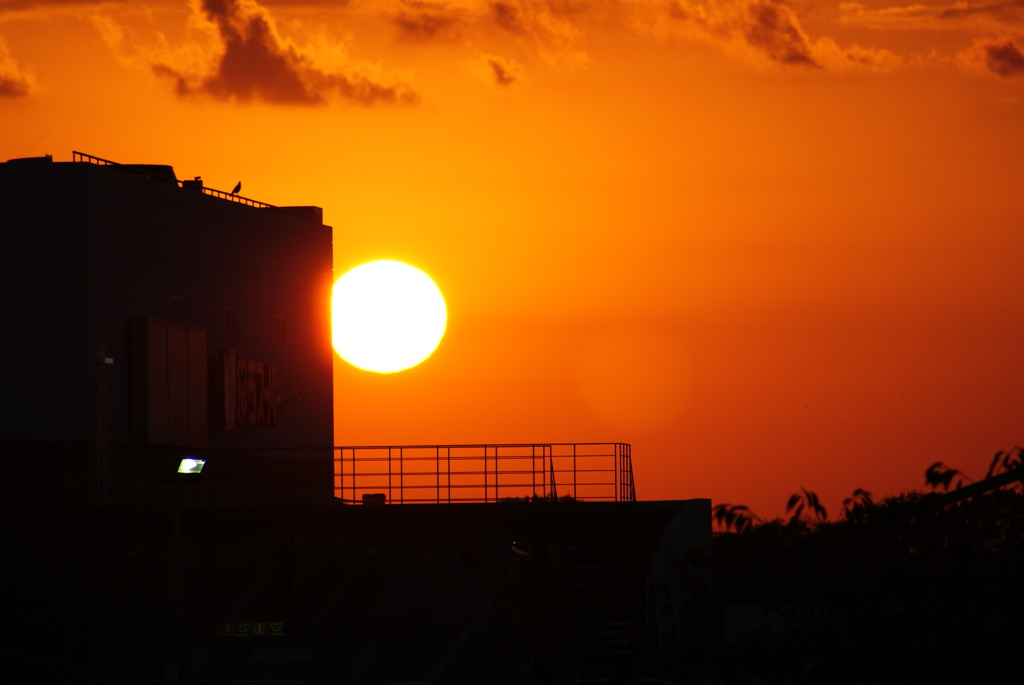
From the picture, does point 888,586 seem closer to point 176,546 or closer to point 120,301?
point 176,546

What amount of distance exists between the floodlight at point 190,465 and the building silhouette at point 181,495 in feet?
Answer: 0.74

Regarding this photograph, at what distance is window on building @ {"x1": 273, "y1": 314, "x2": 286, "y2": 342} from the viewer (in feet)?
171

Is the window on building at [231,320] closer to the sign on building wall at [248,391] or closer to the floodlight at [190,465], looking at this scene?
the sign on building wall at [248,391]

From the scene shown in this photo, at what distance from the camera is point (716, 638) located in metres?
→ 13.6

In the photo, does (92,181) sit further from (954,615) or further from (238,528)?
(954,615)

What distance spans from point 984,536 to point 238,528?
95.7ft

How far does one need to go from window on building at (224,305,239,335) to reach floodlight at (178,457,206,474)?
46.1 ft

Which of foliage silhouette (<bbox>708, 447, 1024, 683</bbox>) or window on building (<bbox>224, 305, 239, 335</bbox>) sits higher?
window on building (<bbox>224, 305, 239, 335</bbox>)

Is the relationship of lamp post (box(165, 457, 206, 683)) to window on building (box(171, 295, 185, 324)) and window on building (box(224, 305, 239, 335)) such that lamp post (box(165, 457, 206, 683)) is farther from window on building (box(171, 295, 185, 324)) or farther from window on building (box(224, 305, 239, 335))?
window on building (box(224, 305, 239, 335))

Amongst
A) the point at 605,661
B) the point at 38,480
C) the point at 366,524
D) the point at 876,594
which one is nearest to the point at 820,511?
the point at 876,594

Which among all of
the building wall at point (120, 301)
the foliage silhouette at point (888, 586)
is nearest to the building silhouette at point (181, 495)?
the building wall at point (120, 301)

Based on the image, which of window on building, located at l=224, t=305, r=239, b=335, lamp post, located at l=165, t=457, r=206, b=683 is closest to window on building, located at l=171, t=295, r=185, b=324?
window on building, located at l=224, t=305, r=239, b=335

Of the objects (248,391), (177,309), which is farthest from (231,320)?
(177,309)

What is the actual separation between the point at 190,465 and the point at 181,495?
9872 mm
